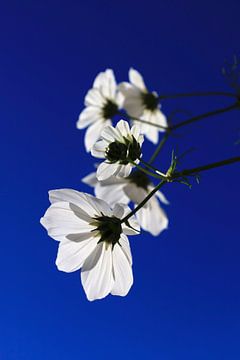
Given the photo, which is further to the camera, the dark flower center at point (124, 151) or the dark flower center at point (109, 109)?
the dark flower center at point (109, 109)

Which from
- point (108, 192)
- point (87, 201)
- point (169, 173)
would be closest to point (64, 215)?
point (87, 201)

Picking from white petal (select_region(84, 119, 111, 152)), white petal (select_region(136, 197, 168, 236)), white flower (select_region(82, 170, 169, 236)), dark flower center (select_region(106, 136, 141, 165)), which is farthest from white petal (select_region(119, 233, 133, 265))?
white petal (select_region(84, 119, 111, 152))

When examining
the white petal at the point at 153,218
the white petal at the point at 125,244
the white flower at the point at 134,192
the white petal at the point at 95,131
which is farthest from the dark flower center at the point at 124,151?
the white petal at the point at 95,131

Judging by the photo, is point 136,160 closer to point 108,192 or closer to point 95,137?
point 108,192

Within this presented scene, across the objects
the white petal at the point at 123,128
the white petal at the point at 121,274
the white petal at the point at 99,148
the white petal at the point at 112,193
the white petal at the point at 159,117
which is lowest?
the white petal at the point at 121,274

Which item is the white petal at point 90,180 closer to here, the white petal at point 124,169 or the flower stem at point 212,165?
the white petal at point 124,169

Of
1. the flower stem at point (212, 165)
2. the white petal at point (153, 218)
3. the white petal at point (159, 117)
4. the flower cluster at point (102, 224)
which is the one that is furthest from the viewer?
the white petal at point (159, 117)

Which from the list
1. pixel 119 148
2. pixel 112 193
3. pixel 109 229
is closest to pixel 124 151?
pixel 119 148
